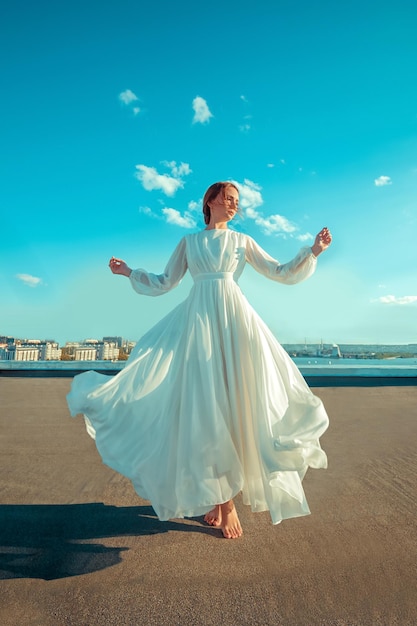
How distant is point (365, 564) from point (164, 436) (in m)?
0.86

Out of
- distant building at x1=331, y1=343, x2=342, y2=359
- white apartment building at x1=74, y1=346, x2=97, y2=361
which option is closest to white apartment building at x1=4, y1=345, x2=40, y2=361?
white apartment building at x1=74, y1=346, x2=97, y2=361

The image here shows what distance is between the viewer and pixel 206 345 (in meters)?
1.82

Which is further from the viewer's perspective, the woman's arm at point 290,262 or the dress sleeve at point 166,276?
the dress sleeve at point 166,276

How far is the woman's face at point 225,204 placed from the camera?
6.95 feet

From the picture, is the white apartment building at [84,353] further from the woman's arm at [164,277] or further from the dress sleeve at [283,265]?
the dress sleeve at [283,265]

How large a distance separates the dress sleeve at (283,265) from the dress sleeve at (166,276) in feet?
1.18

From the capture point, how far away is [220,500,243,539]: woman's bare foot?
5.62 ft

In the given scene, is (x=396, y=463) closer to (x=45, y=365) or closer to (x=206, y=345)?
(x=206, y=345)

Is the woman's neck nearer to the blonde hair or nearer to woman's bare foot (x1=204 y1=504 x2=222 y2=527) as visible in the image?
the blonde hair

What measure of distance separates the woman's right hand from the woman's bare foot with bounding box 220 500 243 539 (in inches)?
51.5

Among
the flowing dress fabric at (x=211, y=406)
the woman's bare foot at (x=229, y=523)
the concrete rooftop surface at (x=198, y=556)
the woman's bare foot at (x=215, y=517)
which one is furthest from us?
the woman's bare foot at (x=215, y=517)

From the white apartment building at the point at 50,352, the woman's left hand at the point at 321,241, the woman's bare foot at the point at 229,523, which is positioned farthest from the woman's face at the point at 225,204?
the white apartment building at the point at 50,352

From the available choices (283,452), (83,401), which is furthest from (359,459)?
(83,401)

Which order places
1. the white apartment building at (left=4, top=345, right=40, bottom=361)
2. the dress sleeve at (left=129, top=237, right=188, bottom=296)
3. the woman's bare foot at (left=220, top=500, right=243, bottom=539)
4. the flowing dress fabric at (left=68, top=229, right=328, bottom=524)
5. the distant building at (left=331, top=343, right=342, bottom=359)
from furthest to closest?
1. the white apartment building at (left=4, top=345, right=40, bottom=361)
2. the distant building at (left=331, top=343, right=342, bottom=359)
3. the dress sleeve at (left=129, top=237, right=188, bottom=296)
4. the woman's bare foot at (left=220, top=500, right=243, bottom=539)
5. the flowing dress fabric at (left=68, top=229, right=328, bottom=524)
